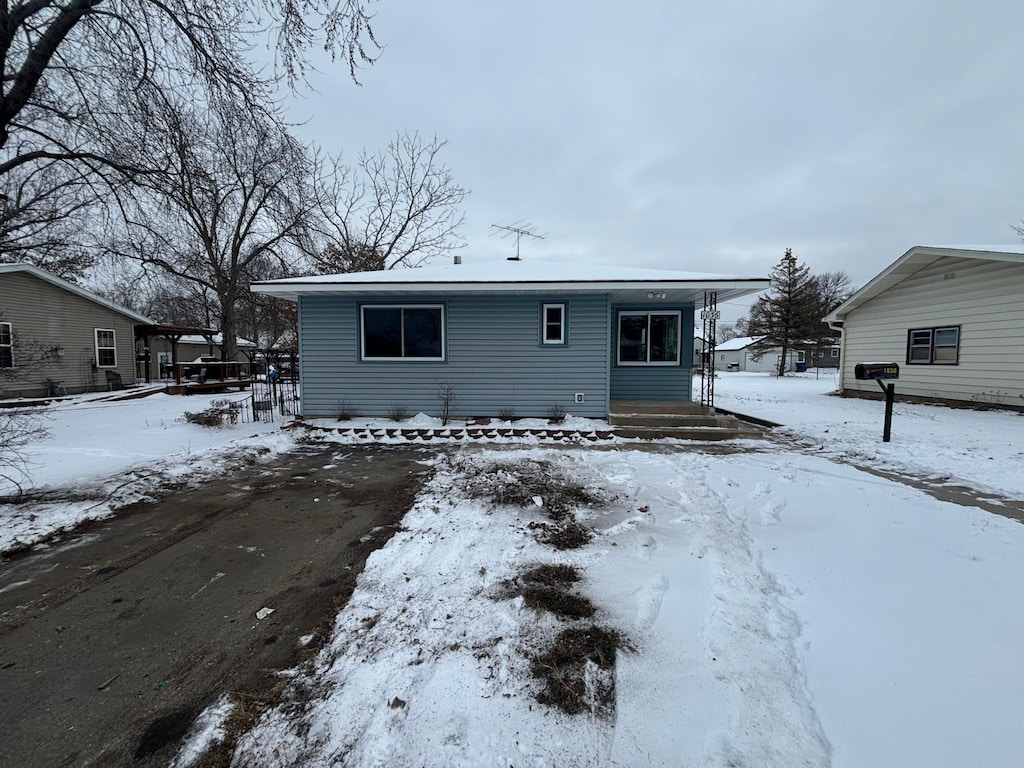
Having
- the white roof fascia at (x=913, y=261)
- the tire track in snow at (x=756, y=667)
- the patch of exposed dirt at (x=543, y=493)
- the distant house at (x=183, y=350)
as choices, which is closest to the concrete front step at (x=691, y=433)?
the patch of exposed dirt at (x=543, y=493)

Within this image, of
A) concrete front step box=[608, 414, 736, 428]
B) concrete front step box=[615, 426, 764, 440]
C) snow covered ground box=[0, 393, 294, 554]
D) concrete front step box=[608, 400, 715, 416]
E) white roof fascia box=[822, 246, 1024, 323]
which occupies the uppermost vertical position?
white roof fascia box=[822, 246, 1024, 323]

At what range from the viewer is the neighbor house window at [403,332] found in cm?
866

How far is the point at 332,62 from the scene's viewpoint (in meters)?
4.71

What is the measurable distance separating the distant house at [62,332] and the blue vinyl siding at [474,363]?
32.7 feet

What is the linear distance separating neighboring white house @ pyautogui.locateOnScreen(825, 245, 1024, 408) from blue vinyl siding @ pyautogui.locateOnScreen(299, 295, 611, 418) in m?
9.40

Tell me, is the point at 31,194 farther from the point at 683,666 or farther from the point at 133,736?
the point at 683,666

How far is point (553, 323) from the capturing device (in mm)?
8555

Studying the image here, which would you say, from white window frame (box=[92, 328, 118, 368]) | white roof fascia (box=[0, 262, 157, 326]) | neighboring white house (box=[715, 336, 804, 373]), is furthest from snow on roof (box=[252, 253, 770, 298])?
neighboring white house (box=[715, 336, 804, 373])

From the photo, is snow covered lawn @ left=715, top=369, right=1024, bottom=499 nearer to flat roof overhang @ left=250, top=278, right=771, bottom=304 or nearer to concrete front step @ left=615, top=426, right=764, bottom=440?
concrete front step @ left=615, top=426, right=764, bottom=440

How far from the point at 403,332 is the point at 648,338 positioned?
534cm

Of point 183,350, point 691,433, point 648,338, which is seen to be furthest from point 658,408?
point 183,350

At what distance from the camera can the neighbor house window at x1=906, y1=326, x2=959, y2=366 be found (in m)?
11.0

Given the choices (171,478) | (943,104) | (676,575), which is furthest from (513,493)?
(943,104)

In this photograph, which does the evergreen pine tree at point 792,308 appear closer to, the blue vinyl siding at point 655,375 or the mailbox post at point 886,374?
the blue vinyl siding at point 655,375
